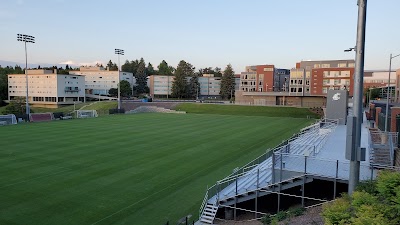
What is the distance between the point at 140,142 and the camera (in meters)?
33.2

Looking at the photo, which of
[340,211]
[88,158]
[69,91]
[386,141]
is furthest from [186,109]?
[340,211]

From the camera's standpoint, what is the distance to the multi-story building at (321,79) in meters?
84.5

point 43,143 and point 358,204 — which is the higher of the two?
point 358,204

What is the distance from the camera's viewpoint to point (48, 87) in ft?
359

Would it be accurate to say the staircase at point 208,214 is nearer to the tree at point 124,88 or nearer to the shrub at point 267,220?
the shrub at point 267,220

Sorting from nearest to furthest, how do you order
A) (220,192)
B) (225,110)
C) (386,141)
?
(220,192), (386,141), (225,110)

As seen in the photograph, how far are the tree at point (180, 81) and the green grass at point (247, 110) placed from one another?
141 ft

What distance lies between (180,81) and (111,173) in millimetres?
109153

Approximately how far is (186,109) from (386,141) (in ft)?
210

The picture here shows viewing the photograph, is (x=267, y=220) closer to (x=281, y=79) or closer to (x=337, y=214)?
(x=337, y=214)

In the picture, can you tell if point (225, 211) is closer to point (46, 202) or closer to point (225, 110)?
point (46, 202)

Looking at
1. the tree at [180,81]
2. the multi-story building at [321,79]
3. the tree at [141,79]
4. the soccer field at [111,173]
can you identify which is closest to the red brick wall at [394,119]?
the soccer field at [111,173]

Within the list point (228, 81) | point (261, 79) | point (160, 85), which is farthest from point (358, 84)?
point (160, 85)

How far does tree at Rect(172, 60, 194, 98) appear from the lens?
12888 centimetres
